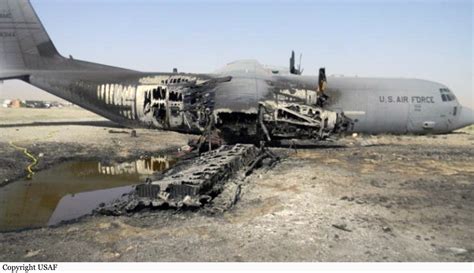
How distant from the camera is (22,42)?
21.2m

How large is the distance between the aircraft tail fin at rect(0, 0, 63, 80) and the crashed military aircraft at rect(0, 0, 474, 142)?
52 millimetres

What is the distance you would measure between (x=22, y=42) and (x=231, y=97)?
1398 cm

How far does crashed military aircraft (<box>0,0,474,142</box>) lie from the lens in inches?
637

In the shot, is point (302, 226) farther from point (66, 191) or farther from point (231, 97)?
point (231, 97)

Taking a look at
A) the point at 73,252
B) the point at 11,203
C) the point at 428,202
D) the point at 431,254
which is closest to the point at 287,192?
the point at 428,202

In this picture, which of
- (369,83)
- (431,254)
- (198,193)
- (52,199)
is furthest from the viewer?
A: (369,83)

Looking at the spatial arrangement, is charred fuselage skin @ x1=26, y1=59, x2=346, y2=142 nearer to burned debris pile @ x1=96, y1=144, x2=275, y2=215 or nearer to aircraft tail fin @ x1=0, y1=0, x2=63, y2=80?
aircraft tail fin @ x1=0, y1=0, x2=63, y2=80

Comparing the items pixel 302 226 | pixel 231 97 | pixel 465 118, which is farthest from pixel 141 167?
pixel 465 118

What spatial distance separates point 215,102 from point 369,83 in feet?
29.0

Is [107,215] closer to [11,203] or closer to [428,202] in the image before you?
[11,203]

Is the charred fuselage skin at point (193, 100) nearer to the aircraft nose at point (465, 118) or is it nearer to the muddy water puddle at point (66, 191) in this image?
the muddy water puddle at point (66, 191)

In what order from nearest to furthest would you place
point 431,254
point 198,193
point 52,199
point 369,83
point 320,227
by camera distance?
point 431,254 < point 320,227 < point 198,193 < point 52,199 < point 369,83

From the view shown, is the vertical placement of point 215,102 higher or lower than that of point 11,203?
higher

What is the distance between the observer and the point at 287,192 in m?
9.30
